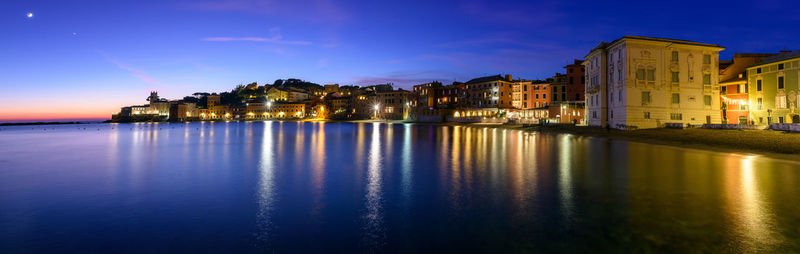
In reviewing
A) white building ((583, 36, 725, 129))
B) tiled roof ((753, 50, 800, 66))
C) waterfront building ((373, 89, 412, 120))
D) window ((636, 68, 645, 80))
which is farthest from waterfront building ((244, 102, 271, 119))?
tiled roof ((753, 50, 800, 66))

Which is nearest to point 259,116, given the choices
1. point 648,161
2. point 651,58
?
point 651,58

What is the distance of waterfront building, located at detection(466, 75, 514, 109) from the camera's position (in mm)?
87875

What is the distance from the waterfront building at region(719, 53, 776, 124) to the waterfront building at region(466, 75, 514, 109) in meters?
41.1

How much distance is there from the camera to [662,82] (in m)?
42.8

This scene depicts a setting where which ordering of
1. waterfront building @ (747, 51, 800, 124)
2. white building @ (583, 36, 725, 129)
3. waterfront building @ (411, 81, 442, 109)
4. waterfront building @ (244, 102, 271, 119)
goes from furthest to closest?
waterfront building @ (244, 102, 271, 119) → waterfront building @ (411, 81, 442, 109) → white building @ (583, 36, 725, 129) → waterfront building @ (747, 51, 800, 124)

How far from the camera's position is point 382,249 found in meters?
6.60

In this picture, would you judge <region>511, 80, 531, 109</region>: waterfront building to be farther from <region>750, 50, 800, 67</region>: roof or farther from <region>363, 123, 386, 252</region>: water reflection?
<region>363, 123, 386, 252</region>: water reflection

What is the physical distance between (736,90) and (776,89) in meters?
6.23

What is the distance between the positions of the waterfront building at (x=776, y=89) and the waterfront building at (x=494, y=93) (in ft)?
149

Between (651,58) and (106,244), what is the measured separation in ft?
169

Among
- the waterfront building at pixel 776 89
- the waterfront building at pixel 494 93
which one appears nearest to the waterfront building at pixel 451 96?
the waterfront building at pixel 494 93

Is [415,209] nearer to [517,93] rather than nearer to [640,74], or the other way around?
[640,74]

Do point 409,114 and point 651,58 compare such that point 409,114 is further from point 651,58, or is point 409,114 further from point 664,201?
point 664,201

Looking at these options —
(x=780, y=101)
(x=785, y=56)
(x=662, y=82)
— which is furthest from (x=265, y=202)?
(x=785, y=56)
